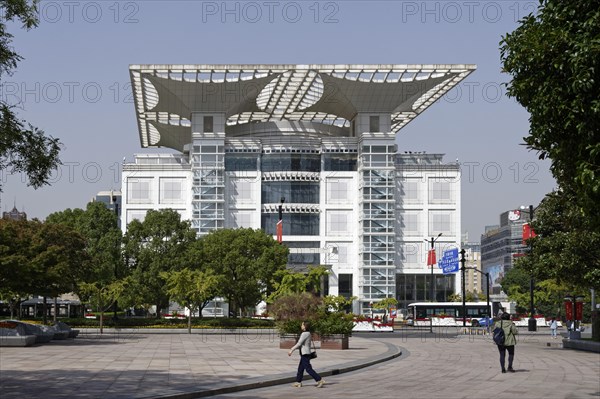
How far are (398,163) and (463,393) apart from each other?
9904 cm

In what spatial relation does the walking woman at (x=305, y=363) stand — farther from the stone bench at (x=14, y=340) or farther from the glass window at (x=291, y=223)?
the glass window at (x=291, y=223)

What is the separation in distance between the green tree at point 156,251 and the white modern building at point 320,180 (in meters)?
36.7

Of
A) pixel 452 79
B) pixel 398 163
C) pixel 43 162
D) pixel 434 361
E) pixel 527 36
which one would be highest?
pixel 452 79

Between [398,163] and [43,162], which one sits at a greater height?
[398,163]

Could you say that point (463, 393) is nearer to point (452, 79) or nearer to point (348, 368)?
point (348, 368)

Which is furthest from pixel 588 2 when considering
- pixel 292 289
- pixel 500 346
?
pixel 292 289

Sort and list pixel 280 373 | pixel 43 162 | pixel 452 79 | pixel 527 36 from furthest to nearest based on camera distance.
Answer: pixel 452 79, pixel 280 373, pixel 43 162, pixel 527 36

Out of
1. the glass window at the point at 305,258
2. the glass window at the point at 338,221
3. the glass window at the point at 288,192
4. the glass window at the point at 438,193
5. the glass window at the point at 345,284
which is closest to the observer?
the glass window at the point at 305,258

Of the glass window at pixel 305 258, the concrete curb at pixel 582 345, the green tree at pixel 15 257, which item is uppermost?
the glass window at pixel 305 258

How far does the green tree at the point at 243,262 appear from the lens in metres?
71.6

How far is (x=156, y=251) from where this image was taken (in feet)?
225

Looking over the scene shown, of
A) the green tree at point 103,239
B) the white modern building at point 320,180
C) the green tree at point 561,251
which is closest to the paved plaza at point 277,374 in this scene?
the green tree at point 561,251

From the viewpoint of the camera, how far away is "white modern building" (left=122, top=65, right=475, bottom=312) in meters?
109

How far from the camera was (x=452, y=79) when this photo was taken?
102 m
